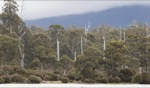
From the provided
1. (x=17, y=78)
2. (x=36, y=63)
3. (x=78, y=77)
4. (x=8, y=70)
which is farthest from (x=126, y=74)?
(x=36, y=63)

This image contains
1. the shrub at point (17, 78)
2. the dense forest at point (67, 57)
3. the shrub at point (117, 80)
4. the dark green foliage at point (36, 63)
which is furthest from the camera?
the dark green foliage at point (36, 63)

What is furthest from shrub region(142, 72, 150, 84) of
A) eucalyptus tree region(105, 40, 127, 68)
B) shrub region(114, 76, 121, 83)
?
eucalyptus tree region(105, 40, 127, 68)

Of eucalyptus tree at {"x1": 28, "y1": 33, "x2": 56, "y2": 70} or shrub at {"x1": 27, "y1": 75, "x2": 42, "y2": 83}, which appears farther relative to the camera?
eucalyptus tree at {"x1": 28, "y1": 33, "x2": 56, "y2": 70}

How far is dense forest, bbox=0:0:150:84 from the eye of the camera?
29709mm

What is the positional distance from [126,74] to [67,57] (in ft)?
33.5

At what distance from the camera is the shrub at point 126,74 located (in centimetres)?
3044

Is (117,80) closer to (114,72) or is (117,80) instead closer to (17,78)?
(114,72)

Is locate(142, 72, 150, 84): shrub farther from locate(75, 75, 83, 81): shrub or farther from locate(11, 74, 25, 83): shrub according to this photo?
locate(11, 74, 25, 83): shrub

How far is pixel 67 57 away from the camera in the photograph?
130 ft

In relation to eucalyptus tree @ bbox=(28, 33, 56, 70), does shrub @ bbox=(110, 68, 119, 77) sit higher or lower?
lower

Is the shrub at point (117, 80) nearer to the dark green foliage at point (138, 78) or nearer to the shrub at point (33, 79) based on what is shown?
the dark green foliage at point (138, 78)

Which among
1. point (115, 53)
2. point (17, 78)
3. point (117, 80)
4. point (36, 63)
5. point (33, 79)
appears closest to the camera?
point (33, 79)

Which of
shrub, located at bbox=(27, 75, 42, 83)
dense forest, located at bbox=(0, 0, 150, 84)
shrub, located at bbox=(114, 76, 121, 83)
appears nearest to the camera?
shrub, located at bbox=(27, 75, 42, 83)

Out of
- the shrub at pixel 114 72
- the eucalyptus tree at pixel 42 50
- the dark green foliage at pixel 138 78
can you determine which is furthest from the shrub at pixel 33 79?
the eucalyptus tree at pixel 42 50
